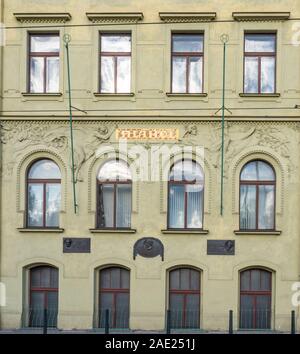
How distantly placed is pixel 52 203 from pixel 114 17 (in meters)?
6.26

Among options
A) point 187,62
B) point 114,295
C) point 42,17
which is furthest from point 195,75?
point 114,295

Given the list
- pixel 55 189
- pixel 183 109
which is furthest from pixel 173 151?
pixel 55 189

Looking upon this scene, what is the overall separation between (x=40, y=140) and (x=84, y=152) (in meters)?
1.49

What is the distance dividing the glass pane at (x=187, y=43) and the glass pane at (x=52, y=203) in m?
5.88

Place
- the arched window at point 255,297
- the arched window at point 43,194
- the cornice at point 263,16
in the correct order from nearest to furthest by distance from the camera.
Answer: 1. the cornice at point 263,16
2. the arched window at point 255,297
3. the arched window at point 43,194

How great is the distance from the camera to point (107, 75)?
2086 centimetres

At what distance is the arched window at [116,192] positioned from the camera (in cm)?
2077

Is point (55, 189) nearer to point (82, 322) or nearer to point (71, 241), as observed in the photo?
point (71, 241)

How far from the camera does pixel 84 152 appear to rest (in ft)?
67.8

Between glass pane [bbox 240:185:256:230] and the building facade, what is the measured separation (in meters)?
0.03

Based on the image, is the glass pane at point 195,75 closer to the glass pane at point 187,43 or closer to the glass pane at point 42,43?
the glass pane at point 187,43

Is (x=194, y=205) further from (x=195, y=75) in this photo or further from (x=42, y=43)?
(x=42, y=43)

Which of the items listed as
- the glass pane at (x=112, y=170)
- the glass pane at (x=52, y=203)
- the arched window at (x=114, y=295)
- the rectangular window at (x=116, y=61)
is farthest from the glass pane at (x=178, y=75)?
the arched window at (x=114, y=295)

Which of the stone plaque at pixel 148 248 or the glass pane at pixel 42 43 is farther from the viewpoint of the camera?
the glass pane at pixel 42 43
